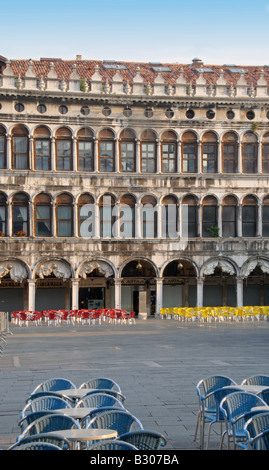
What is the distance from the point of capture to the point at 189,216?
1734 inches

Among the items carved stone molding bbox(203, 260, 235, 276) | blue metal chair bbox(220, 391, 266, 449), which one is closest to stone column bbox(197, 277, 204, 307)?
carved stone molding bbox(203, 260, 235, 276)

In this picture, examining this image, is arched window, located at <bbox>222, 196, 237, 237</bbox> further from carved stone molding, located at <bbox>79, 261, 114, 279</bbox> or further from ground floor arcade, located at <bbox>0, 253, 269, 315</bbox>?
carved stone molding, located at <bbox>79, 261, 114, 279</bbox>

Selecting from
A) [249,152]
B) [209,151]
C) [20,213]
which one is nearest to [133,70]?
[209,151]

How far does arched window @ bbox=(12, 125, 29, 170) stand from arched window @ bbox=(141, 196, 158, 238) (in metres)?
7.12

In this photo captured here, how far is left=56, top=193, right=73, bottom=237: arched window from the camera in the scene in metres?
42.5

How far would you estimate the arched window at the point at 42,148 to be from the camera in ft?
139

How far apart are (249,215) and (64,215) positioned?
1094cm

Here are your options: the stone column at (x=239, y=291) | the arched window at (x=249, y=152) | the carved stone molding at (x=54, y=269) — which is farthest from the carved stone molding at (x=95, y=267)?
the arched window at (x=249, y=152)

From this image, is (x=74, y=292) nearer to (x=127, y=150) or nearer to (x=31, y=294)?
(x=31, y=294)

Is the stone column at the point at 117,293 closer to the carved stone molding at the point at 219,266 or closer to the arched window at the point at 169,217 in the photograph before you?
the arched window at the point at 169,217

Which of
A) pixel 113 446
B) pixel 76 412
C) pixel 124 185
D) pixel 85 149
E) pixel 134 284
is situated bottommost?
pixel 76 412
